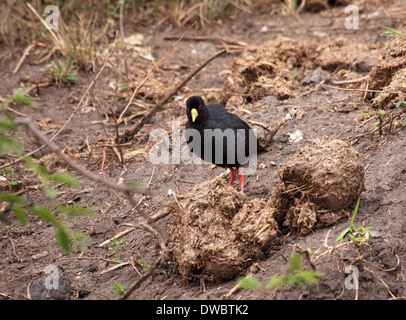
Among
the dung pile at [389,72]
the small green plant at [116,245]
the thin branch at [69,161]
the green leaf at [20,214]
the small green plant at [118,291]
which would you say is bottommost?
the small green plant at [116,245]

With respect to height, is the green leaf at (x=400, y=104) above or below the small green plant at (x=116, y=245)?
above

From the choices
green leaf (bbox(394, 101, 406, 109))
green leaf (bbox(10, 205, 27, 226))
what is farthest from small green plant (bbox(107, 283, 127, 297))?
green leaf (bbox(394, 101, 406, 109))

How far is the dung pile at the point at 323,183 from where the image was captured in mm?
3281

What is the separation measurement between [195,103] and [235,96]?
1.46m

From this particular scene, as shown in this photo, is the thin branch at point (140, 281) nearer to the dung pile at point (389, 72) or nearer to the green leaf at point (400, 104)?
the green leaf at point (400, 104)

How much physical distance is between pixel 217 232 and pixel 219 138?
1272 millimetres

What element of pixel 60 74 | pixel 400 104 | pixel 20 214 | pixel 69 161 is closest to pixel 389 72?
pixel 400 104

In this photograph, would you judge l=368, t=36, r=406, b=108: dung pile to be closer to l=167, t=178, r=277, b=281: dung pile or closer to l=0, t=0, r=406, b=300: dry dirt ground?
l=0, t=0, r=406, b=300: dry dirt ground

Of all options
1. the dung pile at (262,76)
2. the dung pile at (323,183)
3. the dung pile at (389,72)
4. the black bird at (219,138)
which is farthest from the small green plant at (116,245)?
the dung pile at (389,72)

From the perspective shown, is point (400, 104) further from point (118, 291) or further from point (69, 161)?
point (69, 161)

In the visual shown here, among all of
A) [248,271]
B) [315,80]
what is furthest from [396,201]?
[315,80]

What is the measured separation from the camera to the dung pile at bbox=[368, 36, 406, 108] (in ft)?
15.1
